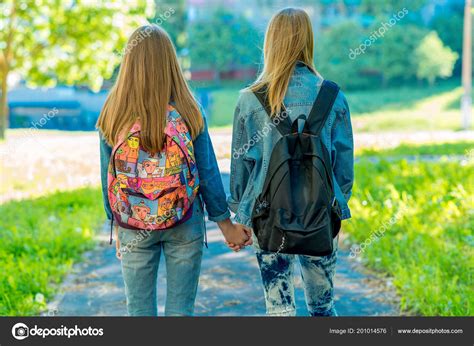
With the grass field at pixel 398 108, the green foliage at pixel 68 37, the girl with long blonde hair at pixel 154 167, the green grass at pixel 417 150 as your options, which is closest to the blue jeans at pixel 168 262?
the girl with long blonde hair at pixel 154 167

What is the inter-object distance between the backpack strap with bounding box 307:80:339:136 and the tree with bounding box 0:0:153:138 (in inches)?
534

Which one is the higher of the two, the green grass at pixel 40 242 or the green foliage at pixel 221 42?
the green foliage at pixel 221 42

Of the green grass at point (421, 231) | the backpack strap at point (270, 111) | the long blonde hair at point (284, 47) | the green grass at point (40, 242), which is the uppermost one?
the long blonde hair at point (284, 47)

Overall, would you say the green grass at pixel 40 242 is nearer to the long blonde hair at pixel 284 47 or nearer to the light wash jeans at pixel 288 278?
the light wash jeans at pixel 288 278

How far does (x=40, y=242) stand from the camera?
22.0 ft

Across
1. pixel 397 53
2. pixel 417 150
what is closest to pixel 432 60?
pixel 397 53

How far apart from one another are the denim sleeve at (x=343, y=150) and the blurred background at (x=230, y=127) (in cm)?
57

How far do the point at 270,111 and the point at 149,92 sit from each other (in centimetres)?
53

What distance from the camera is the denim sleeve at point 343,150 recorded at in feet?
11.0

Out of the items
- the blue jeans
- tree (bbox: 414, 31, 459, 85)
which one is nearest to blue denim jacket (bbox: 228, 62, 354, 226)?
the blue jeans

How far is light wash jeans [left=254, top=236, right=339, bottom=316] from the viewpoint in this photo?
337 centimetres
